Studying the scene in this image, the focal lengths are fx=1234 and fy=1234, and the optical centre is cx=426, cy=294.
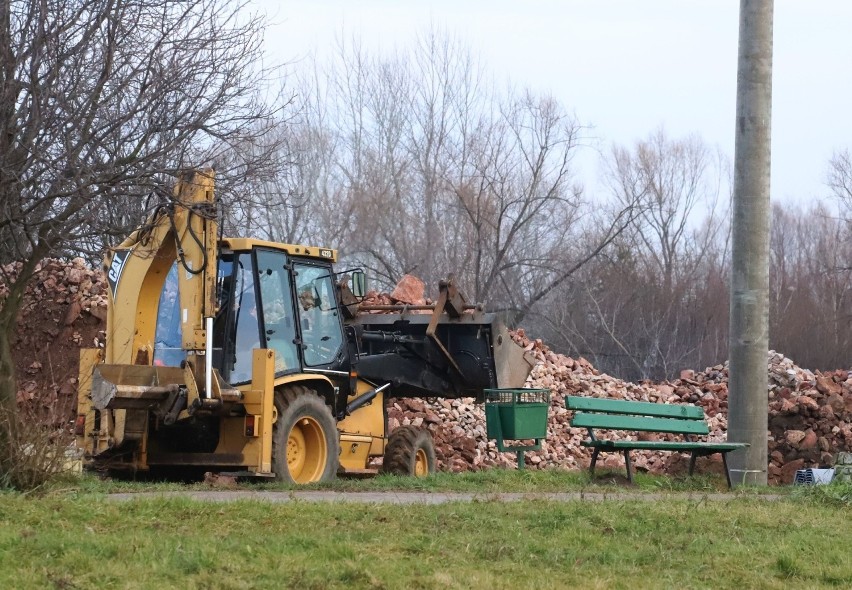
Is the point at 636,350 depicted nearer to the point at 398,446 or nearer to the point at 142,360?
the point at 398,446

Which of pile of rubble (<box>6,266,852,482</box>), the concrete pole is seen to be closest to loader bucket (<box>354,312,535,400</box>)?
the concrete pole

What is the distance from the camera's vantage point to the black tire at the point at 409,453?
1603cm

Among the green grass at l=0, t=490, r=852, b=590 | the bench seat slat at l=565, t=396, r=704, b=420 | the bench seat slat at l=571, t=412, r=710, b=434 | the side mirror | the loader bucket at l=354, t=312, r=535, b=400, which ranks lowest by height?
the green grass at l=0, t=490, r=852, b=590

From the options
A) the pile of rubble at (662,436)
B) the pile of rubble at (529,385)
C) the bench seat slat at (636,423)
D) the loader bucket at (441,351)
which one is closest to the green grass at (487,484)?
the bench seat slat at (636,423)

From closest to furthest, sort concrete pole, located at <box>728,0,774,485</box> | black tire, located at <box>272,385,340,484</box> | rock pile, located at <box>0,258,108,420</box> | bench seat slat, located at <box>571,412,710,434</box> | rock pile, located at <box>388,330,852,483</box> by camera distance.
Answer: black tire, located at <box>272,385,340,484</box>
bench seat slat, located at <box>571,412,710,434</box>
concrete pole, located at <box>728,0,774,485</box>
rock pile, located at <box>388,330,852,483</box>
rock pile, located at <box>0,258,108,420</box>

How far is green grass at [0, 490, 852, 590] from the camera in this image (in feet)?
22.1

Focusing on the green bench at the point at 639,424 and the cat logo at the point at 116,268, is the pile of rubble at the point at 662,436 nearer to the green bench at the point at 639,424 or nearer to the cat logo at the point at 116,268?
the green bench at the point at 639,424

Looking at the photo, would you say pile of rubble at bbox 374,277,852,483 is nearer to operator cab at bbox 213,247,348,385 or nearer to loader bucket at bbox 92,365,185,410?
operator cab at bbox 213,247,348,385

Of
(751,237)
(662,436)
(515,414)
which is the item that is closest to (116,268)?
(515,414)

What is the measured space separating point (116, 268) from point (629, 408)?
625 cm

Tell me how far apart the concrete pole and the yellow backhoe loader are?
446 cm

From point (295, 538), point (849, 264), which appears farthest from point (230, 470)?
point (849, 264)

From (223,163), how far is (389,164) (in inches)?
1175

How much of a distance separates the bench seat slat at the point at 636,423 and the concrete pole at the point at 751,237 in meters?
0.87
